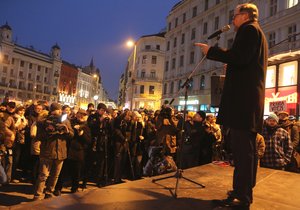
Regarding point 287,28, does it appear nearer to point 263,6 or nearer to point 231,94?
point 263,6

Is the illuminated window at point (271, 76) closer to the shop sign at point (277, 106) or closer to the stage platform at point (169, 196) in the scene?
the shop sign at point (277, 106)

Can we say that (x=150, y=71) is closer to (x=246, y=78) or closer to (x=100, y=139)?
(x=100, y=139)

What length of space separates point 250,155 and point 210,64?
35.1m

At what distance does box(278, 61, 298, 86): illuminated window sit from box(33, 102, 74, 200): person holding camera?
7.86m

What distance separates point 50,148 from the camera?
6.30m

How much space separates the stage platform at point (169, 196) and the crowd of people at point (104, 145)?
7.19 feet

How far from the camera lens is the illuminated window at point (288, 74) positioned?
33.9ft

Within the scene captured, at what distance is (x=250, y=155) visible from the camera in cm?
311

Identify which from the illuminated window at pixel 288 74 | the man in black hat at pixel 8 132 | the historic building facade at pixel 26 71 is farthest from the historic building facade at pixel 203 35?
the historic building facade at pixel 26 71

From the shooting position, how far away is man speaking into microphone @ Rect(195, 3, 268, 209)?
121 inches

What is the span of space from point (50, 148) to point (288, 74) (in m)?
8.45

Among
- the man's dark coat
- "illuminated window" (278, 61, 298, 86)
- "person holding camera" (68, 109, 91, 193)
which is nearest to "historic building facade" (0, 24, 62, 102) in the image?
"illuminated window" (278, 61, 298, 86)

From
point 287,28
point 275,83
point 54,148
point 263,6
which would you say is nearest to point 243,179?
point 54,148

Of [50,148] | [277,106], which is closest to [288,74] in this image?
[277,106]
